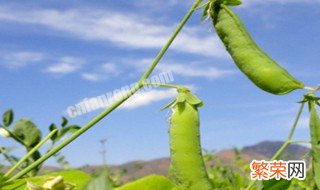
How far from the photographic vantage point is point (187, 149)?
4.97ft

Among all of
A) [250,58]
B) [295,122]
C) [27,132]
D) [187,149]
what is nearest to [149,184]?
[187,149]

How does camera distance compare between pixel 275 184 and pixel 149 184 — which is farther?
pixel 275 184

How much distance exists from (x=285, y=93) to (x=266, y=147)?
Result: 195ft

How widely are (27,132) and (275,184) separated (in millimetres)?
1171

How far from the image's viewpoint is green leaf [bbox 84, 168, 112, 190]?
0.76 m

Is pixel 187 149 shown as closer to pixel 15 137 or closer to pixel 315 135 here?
pixel 315 135

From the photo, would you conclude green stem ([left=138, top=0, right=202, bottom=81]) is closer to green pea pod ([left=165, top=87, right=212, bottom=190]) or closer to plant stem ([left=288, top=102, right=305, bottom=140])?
green pea pod ([left=165, top=87, right=212, bottom=190])

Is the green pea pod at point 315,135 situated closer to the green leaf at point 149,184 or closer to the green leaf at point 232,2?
the green leaf at point 232,2

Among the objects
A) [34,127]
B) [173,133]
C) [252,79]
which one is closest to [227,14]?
[252,79]

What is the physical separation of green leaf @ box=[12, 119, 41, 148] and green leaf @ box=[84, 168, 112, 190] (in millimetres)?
1911

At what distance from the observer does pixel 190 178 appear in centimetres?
148

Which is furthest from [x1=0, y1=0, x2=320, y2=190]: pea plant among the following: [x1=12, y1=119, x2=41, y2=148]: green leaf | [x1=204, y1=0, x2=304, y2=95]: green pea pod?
[x1=12, y1=119, x2=41, y2=148]: green leaf

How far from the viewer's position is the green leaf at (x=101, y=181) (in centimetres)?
76

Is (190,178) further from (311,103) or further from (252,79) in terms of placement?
(311,103)
